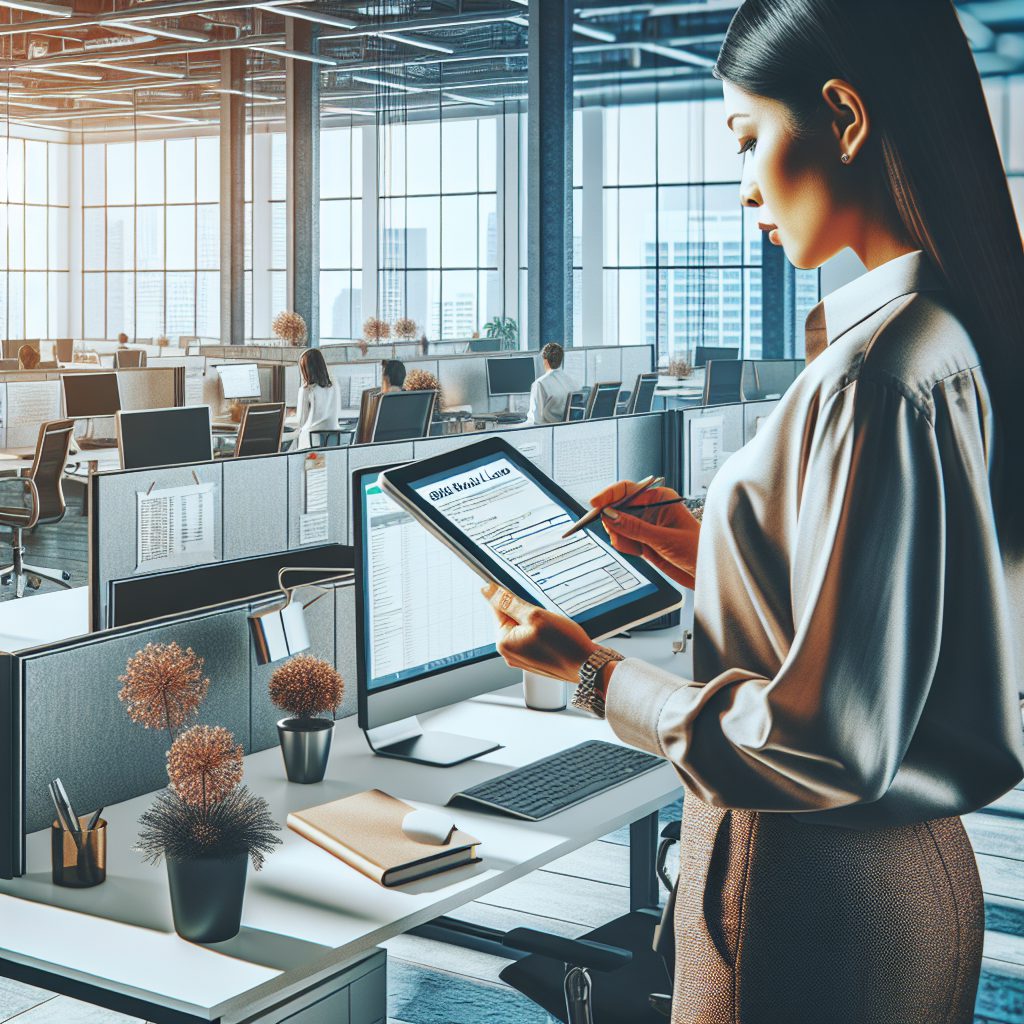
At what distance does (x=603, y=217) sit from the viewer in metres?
17.1

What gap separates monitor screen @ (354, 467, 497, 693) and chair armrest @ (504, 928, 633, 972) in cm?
48

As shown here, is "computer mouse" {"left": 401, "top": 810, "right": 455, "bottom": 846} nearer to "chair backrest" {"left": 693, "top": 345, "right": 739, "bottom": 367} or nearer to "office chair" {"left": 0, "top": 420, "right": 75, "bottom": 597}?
"office chair" {"left": 0, "top": 420, "right": 75, "bottom": 597}

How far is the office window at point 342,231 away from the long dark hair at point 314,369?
40.9ft

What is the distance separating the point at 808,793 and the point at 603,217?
658 inches

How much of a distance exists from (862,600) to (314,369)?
754 cm

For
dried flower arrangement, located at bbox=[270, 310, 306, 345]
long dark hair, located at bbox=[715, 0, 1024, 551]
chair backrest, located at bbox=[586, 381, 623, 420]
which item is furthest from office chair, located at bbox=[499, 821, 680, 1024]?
dried flower arrangement, located at bbox=[270, 310, 306, 345]

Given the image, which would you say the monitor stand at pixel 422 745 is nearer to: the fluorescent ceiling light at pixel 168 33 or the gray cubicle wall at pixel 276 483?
the gray cubicle wall at pixel 276 483

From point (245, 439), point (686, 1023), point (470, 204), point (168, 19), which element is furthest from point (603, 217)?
point (686, 1023)

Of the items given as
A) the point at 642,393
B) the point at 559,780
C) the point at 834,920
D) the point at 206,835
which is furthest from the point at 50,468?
the point at 834,920

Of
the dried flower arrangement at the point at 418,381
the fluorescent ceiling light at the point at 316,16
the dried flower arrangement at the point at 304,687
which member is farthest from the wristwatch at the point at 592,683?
the fluorescent ceiling light at the point at 316,16

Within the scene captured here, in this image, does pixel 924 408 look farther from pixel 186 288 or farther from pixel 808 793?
pixel 186 288

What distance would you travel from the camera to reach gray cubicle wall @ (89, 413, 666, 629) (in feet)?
8.95

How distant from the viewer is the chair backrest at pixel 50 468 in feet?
20.8

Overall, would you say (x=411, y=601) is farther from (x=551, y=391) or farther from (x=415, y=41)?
(x=415, y=41)
